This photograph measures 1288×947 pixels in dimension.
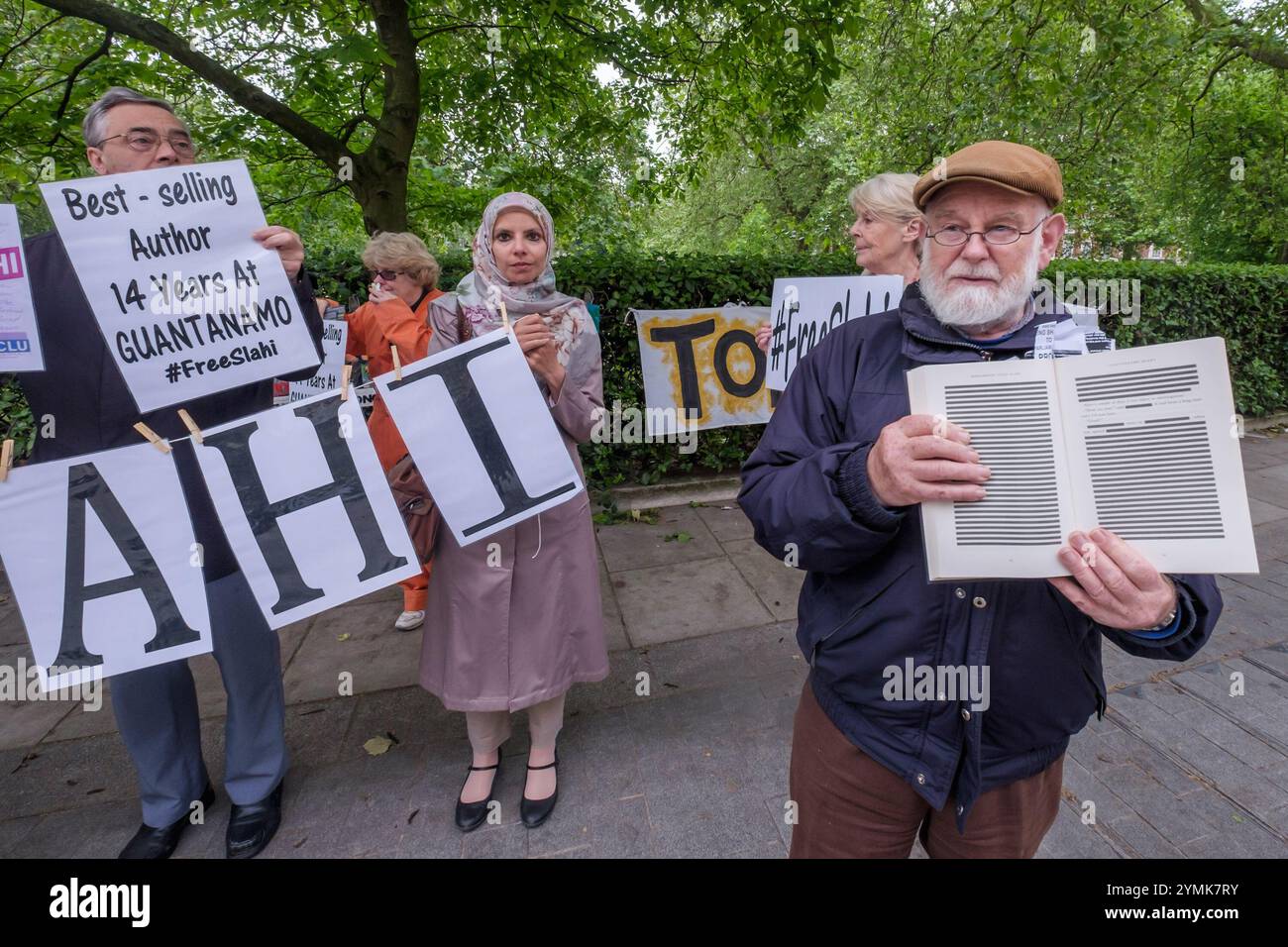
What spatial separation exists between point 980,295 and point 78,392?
8.23 feet

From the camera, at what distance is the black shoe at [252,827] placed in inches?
85.8

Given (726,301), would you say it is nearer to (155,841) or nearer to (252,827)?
(252,827)

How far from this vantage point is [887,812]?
142 cm

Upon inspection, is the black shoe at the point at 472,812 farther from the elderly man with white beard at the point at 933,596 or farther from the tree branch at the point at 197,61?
the tree branch at the point at 197,61

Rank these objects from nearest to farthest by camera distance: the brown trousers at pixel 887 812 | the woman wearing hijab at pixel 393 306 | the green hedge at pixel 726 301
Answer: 1. the brown trousers at pixel 887 812
2. the woman wearing hijab at pixel 393 306
3. the green hedge at pixel 726 301

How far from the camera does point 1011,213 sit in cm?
129

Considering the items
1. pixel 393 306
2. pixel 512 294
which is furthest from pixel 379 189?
pixel 512 294

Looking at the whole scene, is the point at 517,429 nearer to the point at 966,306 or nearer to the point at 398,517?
the point at 398,517

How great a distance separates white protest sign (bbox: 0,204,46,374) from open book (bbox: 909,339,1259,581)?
2.24 metres

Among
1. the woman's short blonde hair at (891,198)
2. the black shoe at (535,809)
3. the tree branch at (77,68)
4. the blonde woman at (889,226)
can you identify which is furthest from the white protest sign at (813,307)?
the tree branch at (77,68)

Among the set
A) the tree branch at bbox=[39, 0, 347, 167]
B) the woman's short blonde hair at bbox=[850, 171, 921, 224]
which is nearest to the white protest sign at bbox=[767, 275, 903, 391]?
the woman's short blonde hair at bbox=[850, 171, 921, 224]

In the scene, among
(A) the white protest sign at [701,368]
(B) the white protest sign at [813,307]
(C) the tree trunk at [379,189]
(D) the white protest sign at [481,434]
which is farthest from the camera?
(A) the white protest sign at [701,368]

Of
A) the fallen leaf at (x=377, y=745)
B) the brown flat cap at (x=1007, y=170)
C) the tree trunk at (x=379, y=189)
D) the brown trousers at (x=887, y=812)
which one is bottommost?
the fallen leaf at (x=377, y=745)
